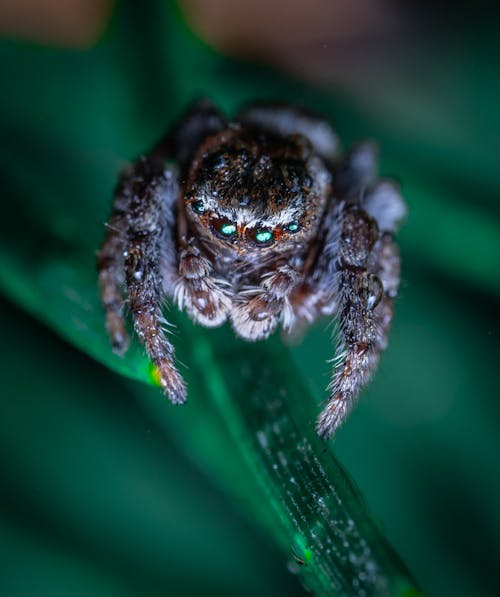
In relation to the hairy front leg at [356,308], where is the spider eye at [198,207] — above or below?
above

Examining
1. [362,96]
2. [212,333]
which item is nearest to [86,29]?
[362,96]

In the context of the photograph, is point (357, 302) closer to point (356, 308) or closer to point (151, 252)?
point (356, 308)

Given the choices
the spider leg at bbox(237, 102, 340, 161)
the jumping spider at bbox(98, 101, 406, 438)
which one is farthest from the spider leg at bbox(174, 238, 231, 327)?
the spider leg at bbox(237, 102, 340, 161)

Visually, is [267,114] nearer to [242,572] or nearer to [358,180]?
[358,180]

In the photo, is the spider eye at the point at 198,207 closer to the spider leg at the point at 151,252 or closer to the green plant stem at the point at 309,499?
the spider leg at the point at 151,252

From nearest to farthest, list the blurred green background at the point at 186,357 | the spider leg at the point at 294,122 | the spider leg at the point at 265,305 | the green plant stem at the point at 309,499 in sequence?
the green plant stem at the point at 309,499
the spider leg at the point at 265,305
the blurred green background at the point at 186,357
the spider leg at the point at 294,122

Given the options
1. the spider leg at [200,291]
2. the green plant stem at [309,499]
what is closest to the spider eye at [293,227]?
the spider leg at [200,291]

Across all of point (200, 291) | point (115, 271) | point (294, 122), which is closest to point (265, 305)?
point (200, 291)
